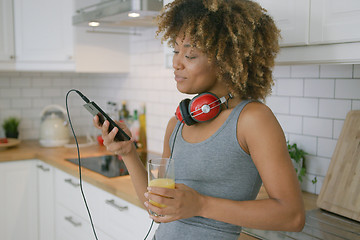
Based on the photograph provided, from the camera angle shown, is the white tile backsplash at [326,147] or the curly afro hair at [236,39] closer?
the curly afro hair at [236,39]

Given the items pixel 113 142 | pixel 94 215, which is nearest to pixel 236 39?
pixel 113 142

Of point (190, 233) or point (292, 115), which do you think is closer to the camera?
point (190, 233)

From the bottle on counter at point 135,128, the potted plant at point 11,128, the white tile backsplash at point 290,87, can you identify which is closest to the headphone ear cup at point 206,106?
the white tile backsplash at point 290,87

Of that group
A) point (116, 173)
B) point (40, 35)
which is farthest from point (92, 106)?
point (40, 35)

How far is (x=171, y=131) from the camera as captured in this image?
4.29 ft

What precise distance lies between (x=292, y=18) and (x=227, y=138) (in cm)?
54

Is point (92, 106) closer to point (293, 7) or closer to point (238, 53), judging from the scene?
point (238, 53)

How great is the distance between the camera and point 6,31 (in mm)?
2746

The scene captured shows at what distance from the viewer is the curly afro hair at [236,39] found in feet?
3.33

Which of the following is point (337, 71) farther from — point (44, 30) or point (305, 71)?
point (44, 30)

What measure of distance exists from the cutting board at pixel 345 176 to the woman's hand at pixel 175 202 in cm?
73

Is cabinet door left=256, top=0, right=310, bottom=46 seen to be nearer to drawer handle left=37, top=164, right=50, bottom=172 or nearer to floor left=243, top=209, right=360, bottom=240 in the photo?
floor left=243, top=209, right=360, bottom=240

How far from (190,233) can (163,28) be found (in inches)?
23.3

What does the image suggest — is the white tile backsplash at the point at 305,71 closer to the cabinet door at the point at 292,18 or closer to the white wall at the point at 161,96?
the white wall at the point at 161,96
